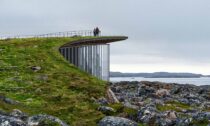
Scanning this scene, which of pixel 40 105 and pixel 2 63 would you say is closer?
pixel 40 105

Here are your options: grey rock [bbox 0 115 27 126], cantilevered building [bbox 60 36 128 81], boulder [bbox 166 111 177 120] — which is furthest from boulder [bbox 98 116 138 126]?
cantilevered building [bbox 60 36 128 81]

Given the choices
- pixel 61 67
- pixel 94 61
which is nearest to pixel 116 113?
pixel 61 67

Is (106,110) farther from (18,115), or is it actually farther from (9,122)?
(9,122)

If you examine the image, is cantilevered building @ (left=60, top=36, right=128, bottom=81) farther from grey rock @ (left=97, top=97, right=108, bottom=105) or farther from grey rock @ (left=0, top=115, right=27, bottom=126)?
grey rock @ (left=0, top=115, right=27, bottom=126)

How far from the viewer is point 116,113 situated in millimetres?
33156

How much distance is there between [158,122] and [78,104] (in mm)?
9638

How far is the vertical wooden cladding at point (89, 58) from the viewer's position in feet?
284

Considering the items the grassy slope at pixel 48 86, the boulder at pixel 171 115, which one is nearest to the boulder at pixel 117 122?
the grassy slope at pixel 48 86

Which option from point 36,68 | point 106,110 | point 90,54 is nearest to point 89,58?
point 90,54

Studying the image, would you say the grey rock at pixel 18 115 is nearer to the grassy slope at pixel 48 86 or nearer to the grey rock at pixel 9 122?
the grassy slope at pixel 48 86

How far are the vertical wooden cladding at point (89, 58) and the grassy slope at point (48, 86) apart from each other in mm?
16567

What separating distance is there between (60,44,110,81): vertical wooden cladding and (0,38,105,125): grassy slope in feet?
54.4

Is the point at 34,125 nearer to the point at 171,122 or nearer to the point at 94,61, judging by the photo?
the point at 171,122

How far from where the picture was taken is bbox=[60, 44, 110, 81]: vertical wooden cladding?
86.6 metres
